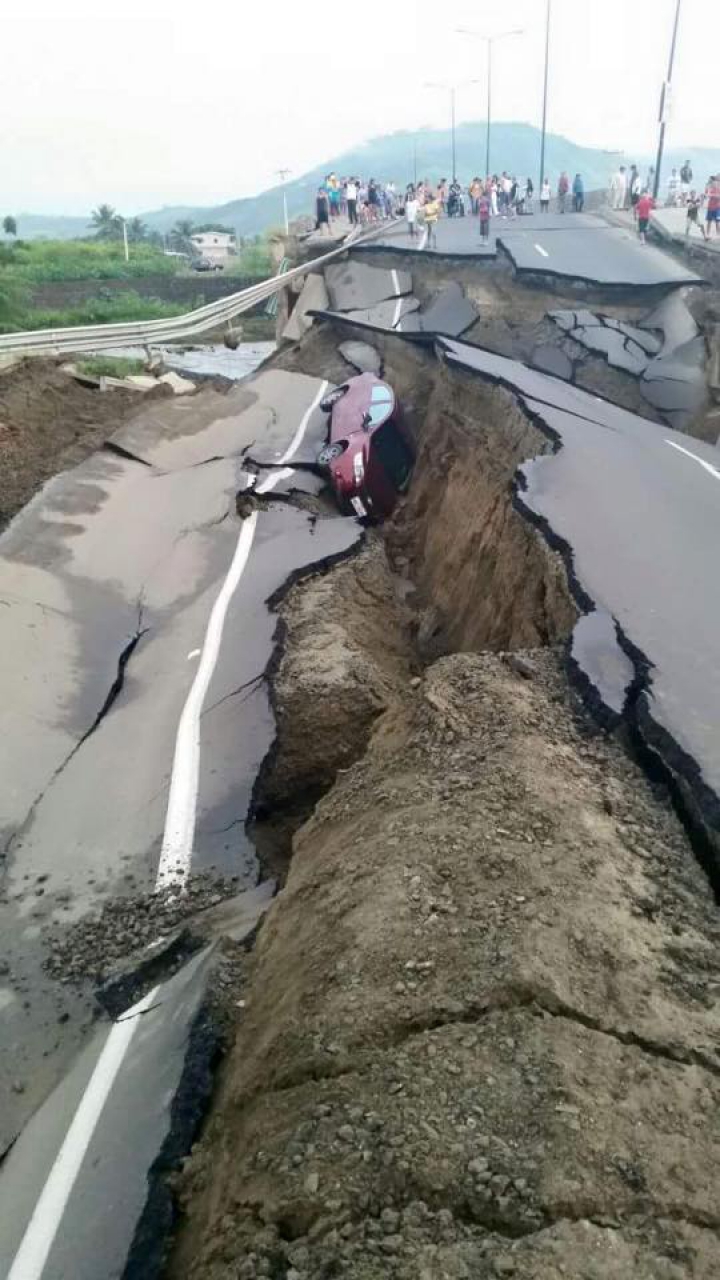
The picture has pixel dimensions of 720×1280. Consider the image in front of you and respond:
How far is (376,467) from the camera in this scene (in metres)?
13.0

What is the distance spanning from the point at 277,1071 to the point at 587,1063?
109 cm

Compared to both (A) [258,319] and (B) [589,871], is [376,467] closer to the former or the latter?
(B) [589,871]

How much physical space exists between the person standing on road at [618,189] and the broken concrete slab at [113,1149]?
35.6 metres

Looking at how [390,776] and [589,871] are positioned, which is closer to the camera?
[589,871]

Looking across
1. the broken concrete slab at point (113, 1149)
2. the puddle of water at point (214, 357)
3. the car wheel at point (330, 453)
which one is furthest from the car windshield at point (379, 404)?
the puddle of water at point (214, 357)

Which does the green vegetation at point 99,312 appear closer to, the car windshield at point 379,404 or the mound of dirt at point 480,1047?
the car windshield at point 379,404

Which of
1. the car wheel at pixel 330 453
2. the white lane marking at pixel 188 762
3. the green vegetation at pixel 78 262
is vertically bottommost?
the green vegetation at pixel 78 262

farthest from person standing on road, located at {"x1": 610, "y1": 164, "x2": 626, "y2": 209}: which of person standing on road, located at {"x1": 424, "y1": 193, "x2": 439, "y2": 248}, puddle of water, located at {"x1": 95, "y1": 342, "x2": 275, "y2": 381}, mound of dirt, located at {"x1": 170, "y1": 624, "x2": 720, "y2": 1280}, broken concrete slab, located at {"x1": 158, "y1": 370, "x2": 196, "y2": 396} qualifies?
mound of dirt, located at {"x1": 170, "y1": 624, "x2": 720, "y2": 1280}

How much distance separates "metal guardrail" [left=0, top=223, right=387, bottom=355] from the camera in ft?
53.0

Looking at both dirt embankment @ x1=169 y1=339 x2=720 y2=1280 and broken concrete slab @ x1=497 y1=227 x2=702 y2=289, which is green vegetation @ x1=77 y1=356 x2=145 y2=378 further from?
dirt embankment @ x1=169 y1=339 x2=720 y2=1280

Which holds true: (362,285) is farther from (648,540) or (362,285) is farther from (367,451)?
(648,540)

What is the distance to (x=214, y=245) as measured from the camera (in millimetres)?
83188

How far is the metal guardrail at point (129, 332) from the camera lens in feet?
53.0

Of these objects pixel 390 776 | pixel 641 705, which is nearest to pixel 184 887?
pixel 390 776
